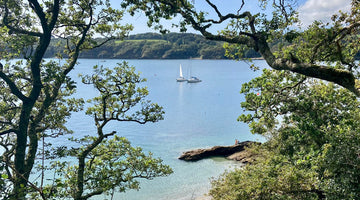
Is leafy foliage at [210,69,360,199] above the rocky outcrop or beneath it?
above

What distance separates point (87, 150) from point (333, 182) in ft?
31.2

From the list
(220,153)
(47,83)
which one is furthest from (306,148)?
(220,153)

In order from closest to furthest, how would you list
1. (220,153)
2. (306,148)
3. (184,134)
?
(306,148), (220,153), (184,134)

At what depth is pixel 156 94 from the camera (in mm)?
69938

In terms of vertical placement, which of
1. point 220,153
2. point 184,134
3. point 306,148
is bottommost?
point 220,153

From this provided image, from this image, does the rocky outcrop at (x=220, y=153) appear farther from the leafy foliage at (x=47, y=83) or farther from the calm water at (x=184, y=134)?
the leafy foliage at (x=47, y=83)

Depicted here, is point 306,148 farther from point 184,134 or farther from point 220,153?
point 184,134

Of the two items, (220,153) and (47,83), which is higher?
(47,83)

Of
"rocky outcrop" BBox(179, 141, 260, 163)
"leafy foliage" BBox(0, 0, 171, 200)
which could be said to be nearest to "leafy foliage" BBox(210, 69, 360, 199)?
"leafy foliage" BBox(0, 0, 171, 200)

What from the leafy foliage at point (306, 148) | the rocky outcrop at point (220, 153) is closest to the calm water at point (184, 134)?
the rocky outcrop at point (220, 153)

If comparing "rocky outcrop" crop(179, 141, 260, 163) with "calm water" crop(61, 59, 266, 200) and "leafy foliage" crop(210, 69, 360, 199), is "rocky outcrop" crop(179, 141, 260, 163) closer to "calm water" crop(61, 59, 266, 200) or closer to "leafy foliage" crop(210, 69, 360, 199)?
"calm water" crop(61, 59, 266, 200)

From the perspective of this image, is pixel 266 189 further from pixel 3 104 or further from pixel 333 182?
pixel 3 104

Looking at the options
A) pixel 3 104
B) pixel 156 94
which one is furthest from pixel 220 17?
pixel 156 94

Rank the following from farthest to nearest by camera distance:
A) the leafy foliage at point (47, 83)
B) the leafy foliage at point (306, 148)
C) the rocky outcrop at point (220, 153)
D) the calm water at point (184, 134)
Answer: the rocky outcrop at point (220, 153), the calm water at point (184, 134), the leafy foliage at point (47, 83), the leafy foliage at point (306, 148)
